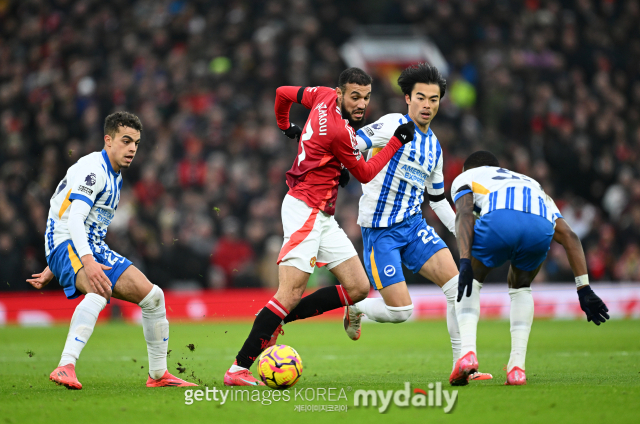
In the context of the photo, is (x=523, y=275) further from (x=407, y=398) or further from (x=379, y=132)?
A: (x=379, y=132)

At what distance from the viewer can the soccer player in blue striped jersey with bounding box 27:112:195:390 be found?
5.70 metres

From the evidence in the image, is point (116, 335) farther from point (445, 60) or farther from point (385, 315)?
point (445, 60)

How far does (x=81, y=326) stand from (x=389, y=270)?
2.56 m

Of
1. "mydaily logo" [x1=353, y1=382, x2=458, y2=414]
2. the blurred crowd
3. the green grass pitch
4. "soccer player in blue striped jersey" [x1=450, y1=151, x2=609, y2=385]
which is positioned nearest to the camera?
the green grass pitch

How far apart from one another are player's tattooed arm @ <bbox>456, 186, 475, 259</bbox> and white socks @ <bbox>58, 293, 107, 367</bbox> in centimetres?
286

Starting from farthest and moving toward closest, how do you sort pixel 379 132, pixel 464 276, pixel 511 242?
pixel 379 132 < pixel 511 242 < pixel 464 276

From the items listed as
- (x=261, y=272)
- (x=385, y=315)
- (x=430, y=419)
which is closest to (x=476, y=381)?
(x=385, y=315)

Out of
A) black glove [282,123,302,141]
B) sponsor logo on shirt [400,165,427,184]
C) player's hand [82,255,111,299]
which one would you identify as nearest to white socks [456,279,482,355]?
sponsor logo on shirt [400,165,427,184]

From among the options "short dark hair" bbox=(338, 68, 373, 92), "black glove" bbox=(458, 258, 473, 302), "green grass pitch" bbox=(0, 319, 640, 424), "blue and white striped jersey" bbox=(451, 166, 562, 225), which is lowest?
"green grass pitch" bbox=(0, 319, 640, 424)

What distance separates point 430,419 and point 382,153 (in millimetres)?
2295

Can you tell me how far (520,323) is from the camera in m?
5.64

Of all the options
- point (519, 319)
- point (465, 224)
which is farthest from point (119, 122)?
point (519, 319)

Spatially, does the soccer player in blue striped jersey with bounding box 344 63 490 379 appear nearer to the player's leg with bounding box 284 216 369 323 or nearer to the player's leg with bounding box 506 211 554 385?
the player's leg with bounding box 284 216 369 323

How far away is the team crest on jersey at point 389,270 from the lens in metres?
6.24
